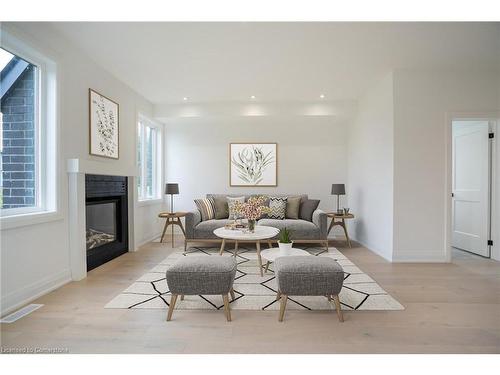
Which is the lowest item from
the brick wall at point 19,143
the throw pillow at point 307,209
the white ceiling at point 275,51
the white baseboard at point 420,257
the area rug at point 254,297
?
the area rug at point 254,297

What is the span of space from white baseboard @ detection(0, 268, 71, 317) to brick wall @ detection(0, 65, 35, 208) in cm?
75

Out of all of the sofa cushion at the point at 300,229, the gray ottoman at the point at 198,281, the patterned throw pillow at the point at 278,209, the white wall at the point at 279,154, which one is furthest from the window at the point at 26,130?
the patterned throw pillow at the point at 278,209

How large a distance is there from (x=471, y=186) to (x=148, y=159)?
18.2 feet

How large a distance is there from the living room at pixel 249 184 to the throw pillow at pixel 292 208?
3cm

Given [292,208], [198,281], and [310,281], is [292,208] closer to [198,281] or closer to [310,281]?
[310,281]

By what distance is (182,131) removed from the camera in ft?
19.2

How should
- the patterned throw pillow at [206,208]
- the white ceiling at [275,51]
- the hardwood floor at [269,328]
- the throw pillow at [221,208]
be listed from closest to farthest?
the hardwood floor at [269,328] < the white ceiling at [275,51] < the patterned throw pillow at [206,208] < the throw pillow at [221,208]

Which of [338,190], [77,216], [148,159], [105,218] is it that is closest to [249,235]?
[77,216]

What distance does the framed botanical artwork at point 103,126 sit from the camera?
3475 millimetres

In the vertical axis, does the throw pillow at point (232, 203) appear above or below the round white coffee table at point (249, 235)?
above

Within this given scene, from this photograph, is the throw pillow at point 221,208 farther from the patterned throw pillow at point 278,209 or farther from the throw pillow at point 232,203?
the patterned throw pillow at point 278,209

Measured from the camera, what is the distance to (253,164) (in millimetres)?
5715

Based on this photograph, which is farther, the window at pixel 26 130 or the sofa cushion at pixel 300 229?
the sofa cushion at pixel 300 229

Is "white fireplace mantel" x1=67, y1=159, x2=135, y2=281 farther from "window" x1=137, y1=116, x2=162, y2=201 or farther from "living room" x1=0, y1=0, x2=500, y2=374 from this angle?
"window" x1=137, y1=116, x2=162, y2=201
